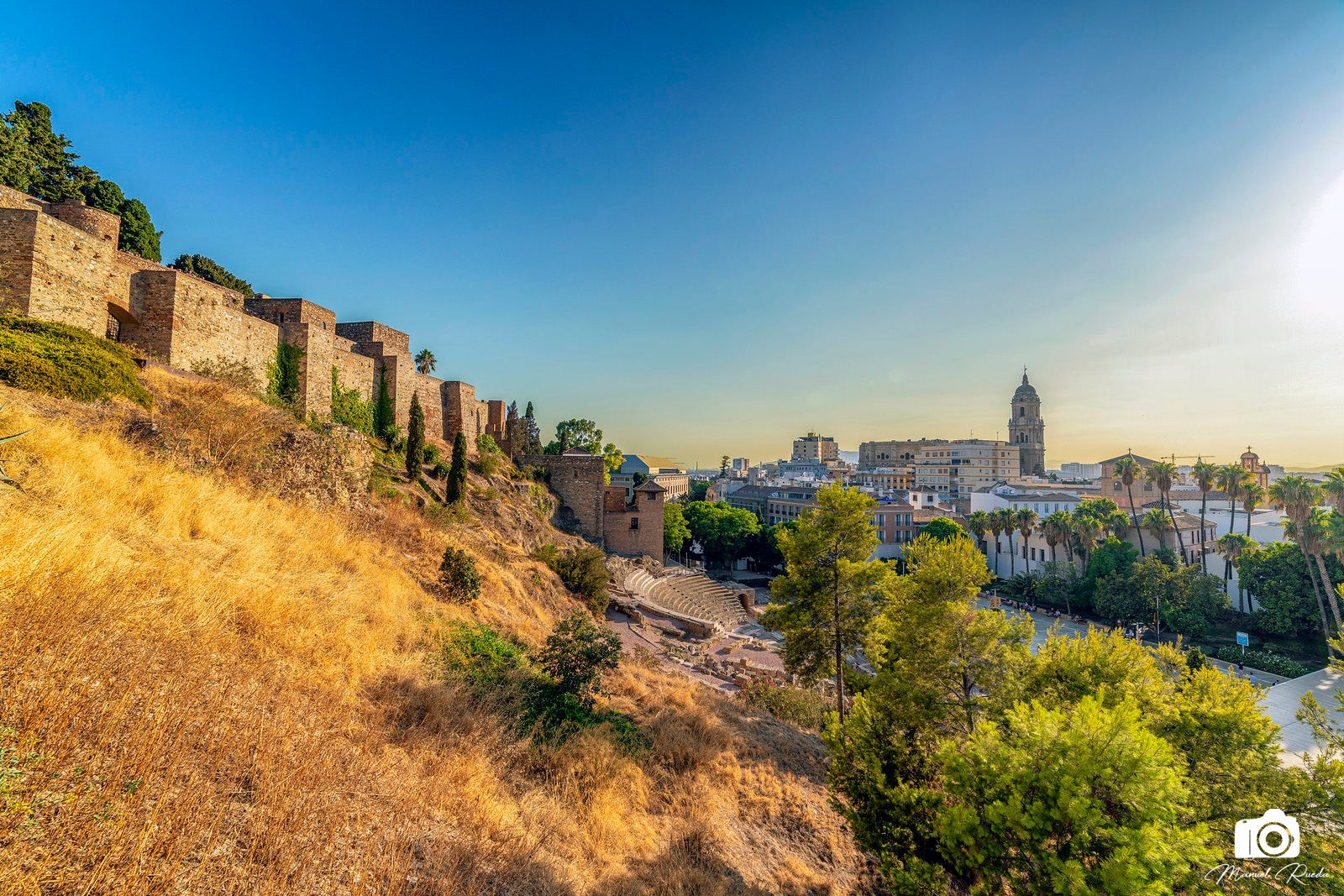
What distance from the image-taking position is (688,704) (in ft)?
34.8

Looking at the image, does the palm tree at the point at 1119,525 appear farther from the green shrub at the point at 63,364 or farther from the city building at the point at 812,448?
the city building at the point at 812,448

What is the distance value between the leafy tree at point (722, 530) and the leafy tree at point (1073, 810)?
39.5 m

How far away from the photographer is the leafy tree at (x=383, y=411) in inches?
858

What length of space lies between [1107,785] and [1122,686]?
472 centimetres

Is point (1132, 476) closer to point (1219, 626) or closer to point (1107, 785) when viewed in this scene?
point (1219, 626)

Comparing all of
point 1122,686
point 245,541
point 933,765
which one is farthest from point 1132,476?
point 245,541

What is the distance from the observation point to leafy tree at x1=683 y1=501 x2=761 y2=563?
44.9 meters

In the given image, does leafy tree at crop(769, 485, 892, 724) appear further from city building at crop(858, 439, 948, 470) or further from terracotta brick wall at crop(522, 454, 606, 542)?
city building at crop(858, 439, 948, 470)

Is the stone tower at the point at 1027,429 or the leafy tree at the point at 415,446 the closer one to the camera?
the leafy tree at the point at 415,446

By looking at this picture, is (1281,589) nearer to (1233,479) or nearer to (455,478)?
(1233,479)

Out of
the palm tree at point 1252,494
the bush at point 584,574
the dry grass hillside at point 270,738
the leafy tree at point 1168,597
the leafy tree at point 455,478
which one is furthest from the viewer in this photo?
the palm tree at point 1252,494

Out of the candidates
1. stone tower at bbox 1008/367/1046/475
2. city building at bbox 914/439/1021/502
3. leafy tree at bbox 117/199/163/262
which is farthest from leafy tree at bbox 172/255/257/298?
stone tower at bbox 1008/367/1046/475

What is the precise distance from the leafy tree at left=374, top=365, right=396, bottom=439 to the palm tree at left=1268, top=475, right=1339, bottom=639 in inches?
1801

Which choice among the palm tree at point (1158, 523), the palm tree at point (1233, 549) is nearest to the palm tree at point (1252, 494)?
the palm tree at point (1233, 549)
